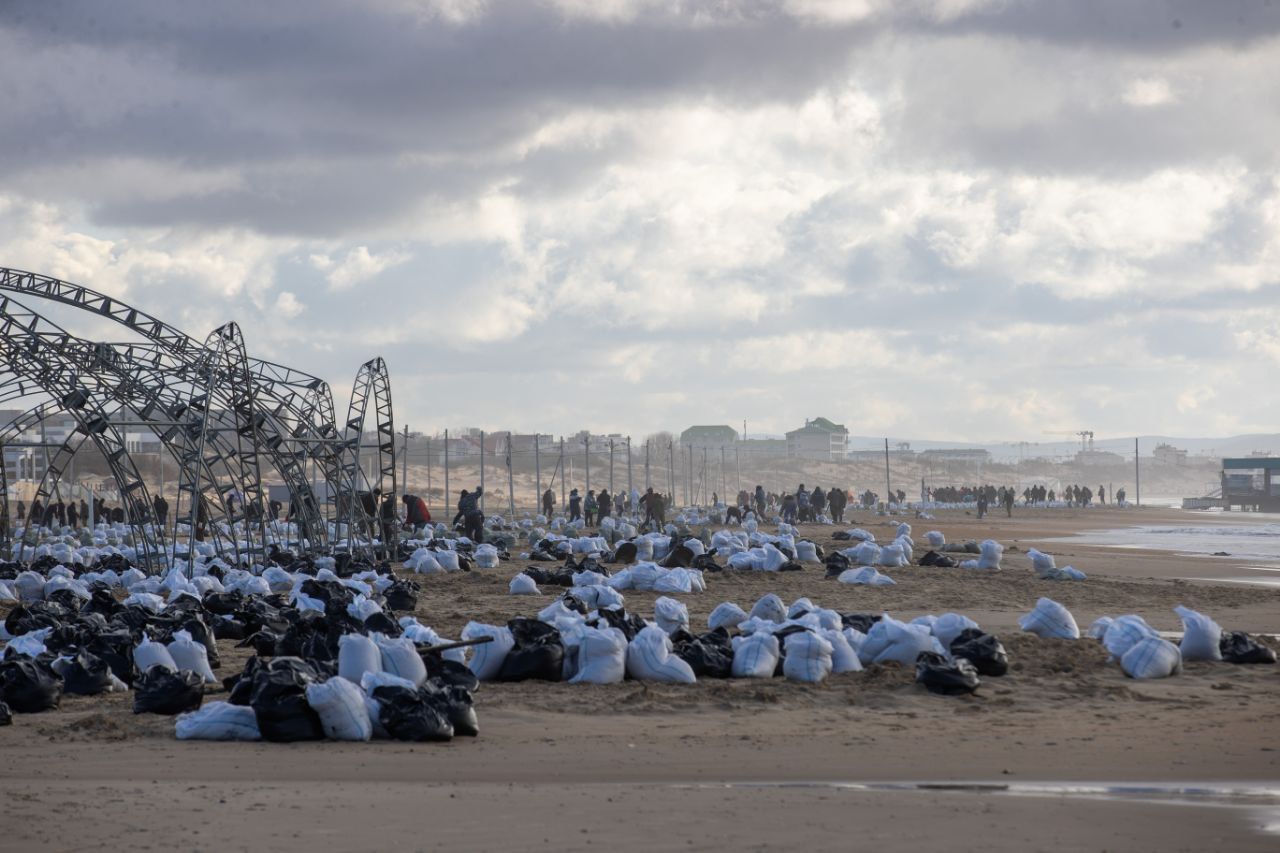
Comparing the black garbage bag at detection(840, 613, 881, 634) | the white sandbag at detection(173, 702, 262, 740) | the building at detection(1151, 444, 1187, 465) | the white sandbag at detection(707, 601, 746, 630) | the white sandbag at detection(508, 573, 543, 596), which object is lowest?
the white sandbag at detection(508, 573, 543, 596)

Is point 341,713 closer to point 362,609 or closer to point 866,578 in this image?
point 362,609

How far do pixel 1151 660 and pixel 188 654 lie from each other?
7.11 m

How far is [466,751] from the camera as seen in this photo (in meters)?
7.56

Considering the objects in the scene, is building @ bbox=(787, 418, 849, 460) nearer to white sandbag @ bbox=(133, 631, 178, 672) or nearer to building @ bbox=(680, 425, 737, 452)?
building @ bbox=(680, 425, 737, 452)

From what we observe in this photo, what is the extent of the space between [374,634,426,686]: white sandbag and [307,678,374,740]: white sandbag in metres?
1.04

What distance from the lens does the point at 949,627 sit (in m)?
10.8

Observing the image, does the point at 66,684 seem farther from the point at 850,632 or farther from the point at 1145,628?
the point at 1145,628

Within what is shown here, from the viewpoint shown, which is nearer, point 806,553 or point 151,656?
point 151,656

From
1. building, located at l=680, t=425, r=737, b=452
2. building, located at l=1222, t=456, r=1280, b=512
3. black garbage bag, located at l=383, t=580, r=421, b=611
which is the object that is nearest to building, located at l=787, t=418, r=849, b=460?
building, located at l=680, t=425, r=737, b=452

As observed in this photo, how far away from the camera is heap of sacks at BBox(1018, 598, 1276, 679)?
10.2 meters

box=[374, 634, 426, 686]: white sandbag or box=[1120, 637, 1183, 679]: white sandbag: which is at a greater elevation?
box=[374, 634, 426, 686]: white sandbag

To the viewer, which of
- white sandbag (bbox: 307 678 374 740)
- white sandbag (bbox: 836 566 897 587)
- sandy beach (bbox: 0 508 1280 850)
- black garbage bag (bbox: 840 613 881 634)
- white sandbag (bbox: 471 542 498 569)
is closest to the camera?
sandy beach (bbox: 0 508 1280 850)

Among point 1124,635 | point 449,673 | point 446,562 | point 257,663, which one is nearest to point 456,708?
point 449,673

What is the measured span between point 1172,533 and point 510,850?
47.0 m
